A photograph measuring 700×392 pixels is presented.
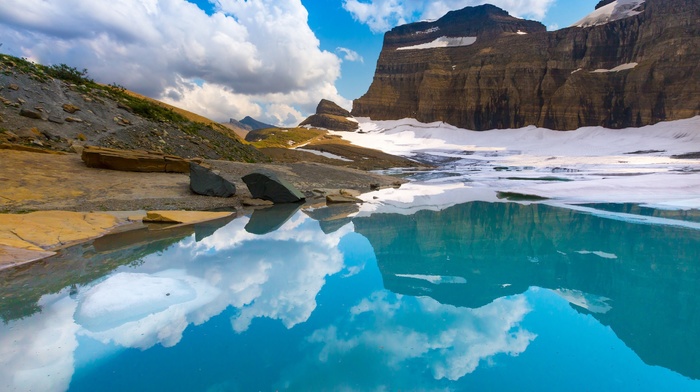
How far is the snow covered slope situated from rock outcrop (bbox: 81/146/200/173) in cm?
9108

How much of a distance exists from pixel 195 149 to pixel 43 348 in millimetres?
16476

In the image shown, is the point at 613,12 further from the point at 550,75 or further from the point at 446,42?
the point at 446,42

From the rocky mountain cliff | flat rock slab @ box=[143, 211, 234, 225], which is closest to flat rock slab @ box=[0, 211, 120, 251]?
flat rock slab @ box=[143, 211, 234, 225]

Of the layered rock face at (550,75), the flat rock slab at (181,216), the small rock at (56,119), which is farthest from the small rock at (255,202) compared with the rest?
the layered rock face at (550,75)

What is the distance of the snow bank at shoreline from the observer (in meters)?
15.0

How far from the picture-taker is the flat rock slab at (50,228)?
20.7ft

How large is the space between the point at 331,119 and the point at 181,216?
87350 mm

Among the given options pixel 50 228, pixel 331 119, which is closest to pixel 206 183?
pixel 50 228

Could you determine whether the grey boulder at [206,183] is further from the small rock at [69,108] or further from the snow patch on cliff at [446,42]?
the snow patch on cliff at [446,42]

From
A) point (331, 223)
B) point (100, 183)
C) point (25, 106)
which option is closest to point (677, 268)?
point (331, 223)

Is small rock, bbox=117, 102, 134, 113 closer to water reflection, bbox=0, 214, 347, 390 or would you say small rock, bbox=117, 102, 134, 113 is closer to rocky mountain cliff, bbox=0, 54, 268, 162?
rocky mountain cliff, bbox=0, 54, 268, 162

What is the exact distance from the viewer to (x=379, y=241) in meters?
8.08

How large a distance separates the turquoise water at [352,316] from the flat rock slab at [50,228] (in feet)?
1.92

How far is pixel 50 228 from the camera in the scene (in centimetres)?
714
